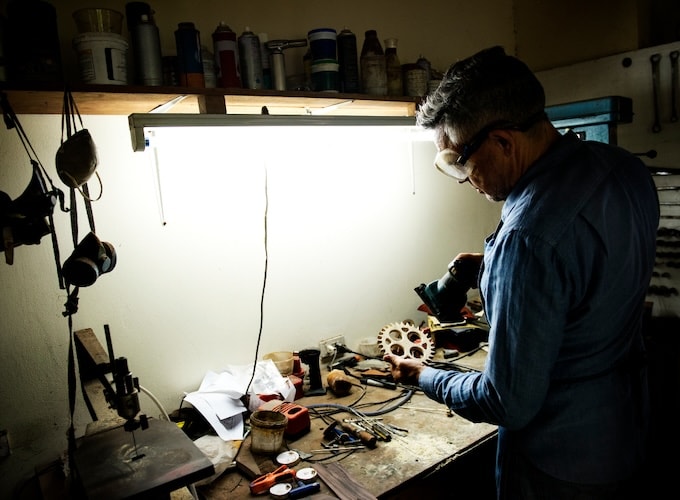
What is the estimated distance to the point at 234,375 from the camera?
6.54ft

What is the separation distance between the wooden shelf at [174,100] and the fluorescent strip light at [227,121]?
177 millimetres

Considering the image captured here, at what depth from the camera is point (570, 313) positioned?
1.06 m

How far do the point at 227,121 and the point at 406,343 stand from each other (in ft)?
4.10

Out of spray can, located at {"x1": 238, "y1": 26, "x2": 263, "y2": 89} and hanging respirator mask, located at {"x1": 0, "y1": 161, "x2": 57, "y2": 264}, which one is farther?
spray can, located at {"x1": 238, "y1": 26, "x2": 263, "y2": 89}

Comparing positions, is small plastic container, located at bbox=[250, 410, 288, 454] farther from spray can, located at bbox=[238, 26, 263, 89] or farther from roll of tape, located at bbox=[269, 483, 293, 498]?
spray can, located at bbox=[238, 26, 263, 89]

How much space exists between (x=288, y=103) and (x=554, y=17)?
6.60ft

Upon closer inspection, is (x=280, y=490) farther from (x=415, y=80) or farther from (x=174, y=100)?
(x=415, y=80)

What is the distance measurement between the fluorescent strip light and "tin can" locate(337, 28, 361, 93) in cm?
34

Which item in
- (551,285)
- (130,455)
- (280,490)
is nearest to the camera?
(551,285)

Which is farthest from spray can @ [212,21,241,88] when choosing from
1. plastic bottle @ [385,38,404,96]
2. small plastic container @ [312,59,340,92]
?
plastic bottle @ [385,38,404,96]

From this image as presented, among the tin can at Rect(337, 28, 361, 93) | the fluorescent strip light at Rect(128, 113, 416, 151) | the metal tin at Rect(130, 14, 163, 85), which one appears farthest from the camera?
the tin can at Rect(337, 28, 361, 93)

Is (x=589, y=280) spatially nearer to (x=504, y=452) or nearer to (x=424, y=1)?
(x=504, y=452)

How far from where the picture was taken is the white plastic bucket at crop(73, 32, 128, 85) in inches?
56.7

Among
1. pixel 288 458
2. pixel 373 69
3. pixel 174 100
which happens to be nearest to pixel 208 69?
pixel 174 100
